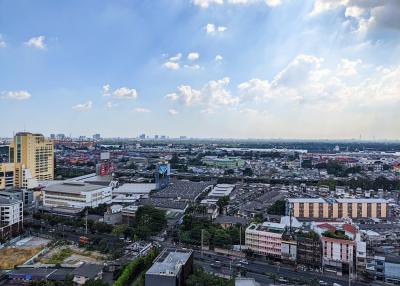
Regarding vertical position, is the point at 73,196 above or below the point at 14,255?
above

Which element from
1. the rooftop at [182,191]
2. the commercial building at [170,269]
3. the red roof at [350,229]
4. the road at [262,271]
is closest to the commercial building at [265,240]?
the road at [262,271]

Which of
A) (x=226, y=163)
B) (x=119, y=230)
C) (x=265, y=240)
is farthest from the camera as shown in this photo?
(x=226, y=163)

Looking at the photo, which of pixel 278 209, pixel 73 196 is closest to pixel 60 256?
pixel 73 196

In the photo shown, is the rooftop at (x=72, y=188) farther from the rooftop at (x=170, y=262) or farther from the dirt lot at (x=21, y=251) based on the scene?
the rooftop at (x=170, y=262)

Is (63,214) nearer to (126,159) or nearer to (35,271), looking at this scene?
(35,271)

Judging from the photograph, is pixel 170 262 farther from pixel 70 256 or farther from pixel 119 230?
pixel 119 230

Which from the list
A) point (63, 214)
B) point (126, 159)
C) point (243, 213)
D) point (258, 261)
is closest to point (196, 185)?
point (243, 213)

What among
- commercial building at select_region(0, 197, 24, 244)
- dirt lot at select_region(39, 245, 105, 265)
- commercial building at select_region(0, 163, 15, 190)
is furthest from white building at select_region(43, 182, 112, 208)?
dirt lot at select_region(39, 245, 105, 265)

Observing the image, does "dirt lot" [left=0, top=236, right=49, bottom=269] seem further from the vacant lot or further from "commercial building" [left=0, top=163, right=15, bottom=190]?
"commercial building" [left=0, top=163, right=15, bottom=190]
